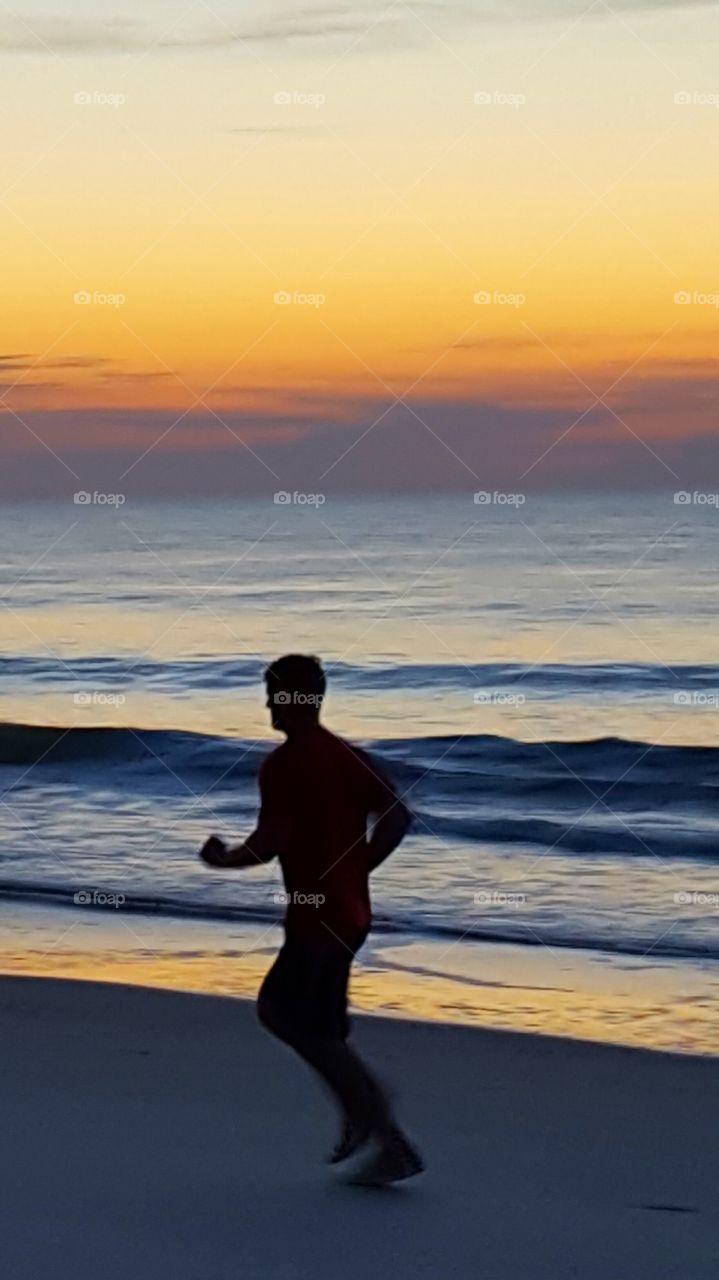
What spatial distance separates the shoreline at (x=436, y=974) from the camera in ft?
27.0

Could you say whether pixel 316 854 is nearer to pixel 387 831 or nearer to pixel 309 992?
pixel 387 831

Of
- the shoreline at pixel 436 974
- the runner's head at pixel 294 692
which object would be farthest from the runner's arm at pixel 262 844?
the shoreline at pixel 436 974

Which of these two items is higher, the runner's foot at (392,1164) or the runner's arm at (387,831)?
the runner's arm at (387,831)

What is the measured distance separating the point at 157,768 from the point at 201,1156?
50.3ft

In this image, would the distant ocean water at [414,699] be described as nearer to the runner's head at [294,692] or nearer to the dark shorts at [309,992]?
the runner's head at [294,692]

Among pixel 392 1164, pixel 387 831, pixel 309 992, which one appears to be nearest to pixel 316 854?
pixel 387 831

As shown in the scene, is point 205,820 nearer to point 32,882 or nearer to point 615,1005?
point 32,882

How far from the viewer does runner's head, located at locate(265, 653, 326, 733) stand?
16.5 feet

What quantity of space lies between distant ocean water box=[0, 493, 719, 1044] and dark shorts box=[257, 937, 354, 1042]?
1.87ft

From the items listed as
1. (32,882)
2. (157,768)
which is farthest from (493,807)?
(32,882)

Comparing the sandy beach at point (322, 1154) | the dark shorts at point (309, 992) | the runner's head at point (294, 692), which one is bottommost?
the sandy beach at point (322, 1154)

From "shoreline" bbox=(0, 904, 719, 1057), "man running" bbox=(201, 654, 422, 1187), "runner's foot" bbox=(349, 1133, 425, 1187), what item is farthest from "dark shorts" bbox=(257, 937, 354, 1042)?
"shoreline" bbox=(0, 904, 719, 1057)

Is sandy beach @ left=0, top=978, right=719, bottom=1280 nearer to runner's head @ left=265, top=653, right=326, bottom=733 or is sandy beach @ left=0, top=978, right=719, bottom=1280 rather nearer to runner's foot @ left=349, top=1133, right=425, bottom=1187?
runner's foot @ left=349, top=1133, right=425, bottom=1187

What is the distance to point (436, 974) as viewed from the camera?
9.45 m
